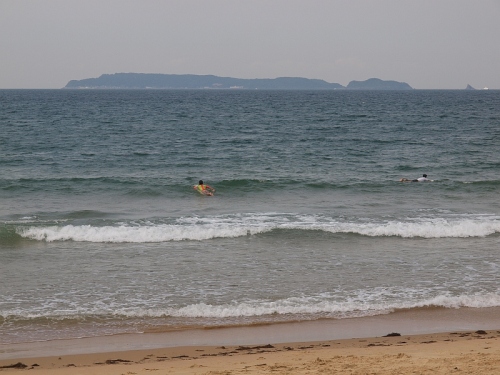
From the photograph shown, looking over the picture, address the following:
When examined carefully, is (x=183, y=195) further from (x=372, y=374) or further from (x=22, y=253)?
(x=372, y=374)

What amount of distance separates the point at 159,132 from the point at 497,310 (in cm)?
3791

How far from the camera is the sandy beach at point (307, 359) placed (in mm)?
9125

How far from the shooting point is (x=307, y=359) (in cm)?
975

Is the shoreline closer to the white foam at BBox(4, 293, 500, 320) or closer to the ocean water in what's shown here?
the white foam at BBox(4, 293, 500, 320)

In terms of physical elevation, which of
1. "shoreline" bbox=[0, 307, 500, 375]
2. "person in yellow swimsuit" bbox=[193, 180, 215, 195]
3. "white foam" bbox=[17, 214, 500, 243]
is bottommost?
"shoreline" bbox=[0, 307, 500, 375]

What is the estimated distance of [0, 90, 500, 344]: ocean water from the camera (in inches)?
525

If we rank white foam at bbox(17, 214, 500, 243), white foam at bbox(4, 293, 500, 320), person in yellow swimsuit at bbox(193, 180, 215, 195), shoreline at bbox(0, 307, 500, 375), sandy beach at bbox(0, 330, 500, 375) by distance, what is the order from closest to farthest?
sandy beach at bbox(0, 330, 500, 375) < shoreline at bbox(0, 307, 500, 375) < white foam at bbox(4, 293, 500, 320) < white foam at bbox(17, 214, 500, 243) < person in yellow swimsuit at bbox(193, 180, 215, 195)

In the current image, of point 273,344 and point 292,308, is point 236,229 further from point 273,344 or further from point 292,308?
point 273,344

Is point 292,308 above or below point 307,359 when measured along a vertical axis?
below

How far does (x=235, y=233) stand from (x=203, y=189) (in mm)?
6996

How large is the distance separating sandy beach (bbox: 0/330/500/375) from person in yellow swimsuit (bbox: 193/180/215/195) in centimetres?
1521

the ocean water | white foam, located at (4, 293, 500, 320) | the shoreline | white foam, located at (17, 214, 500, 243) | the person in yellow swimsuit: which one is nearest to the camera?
the shoreline

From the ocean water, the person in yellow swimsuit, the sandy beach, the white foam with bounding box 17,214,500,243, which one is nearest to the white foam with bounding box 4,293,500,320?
the ocean water

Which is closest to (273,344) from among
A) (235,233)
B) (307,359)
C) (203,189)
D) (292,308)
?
(307,359)
